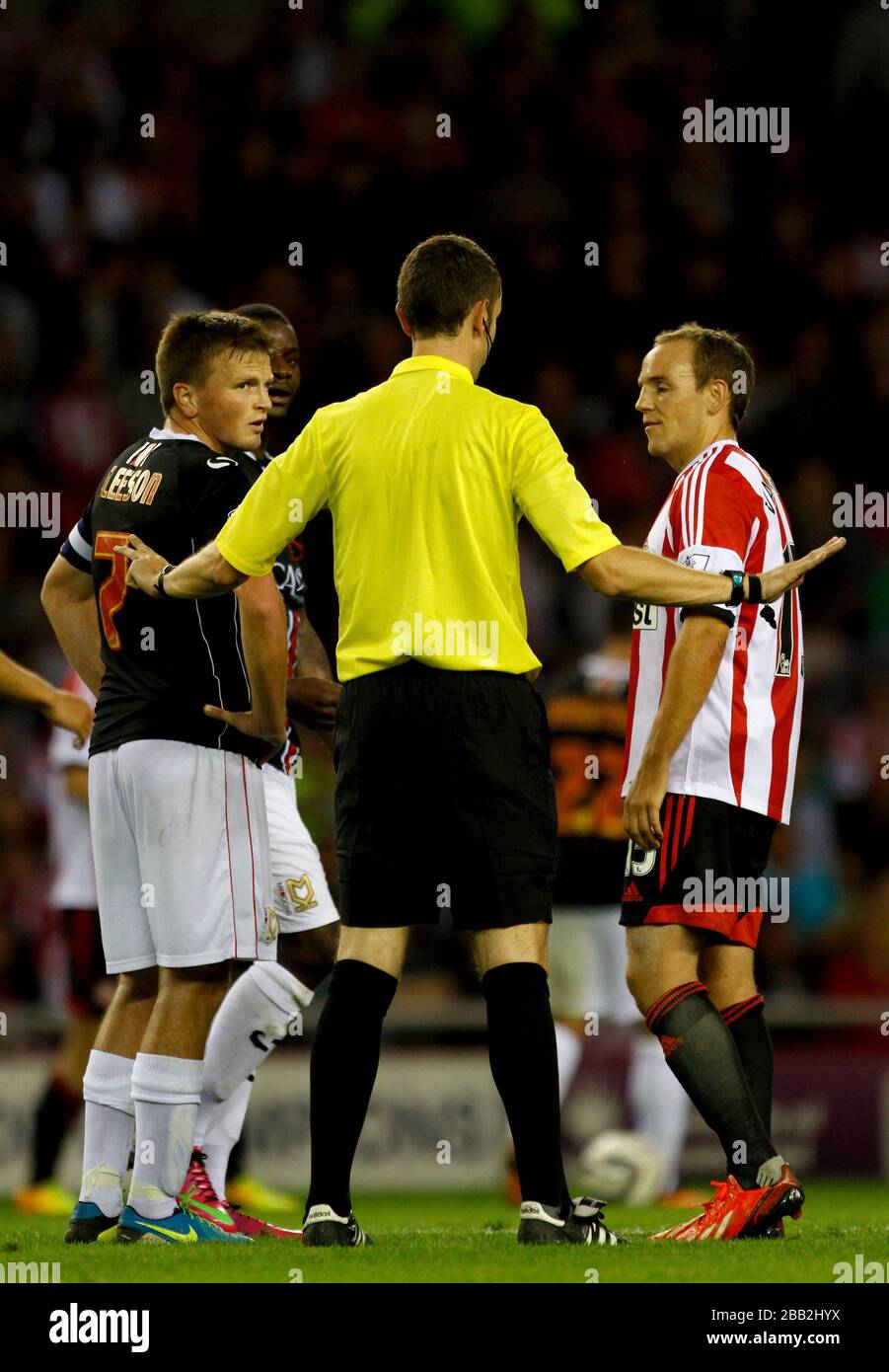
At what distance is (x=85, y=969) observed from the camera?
27.6ft

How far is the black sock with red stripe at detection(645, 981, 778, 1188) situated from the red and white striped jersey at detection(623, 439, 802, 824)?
57 centimetres

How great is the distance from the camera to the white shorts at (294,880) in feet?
20.4

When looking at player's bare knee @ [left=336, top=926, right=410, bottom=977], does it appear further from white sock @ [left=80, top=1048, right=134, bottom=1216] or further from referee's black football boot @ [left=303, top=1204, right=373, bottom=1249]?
white sock @ [left=80, top=1048, right=134, bottom=1216]

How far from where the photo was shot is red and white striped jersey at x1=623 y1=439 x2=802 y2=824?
532 cm

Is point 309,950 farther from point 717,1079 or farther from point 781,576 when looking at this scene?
point 781,576

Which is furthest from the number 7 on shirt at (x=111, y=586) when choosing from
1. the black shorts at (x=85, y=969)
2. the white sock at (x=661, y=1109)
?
the white sock at (x=661, y=1109)

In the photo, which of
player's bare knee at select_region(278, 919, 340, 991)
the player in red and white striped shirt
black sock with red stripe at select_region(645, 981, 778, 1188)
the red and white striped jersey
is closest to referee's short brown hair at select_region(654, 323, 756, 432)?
the player in red and white striped shirt

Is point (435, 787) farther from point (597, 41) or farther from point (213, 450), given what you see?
point (597, 41)

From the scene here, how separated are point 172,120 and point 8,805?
5.47 meters

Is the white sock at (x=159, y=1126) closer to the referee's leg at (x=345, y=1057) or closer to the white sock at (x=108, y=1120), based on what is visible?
the white sock at (x=108, y=1120)

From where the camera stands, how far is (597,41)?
50.3 ft

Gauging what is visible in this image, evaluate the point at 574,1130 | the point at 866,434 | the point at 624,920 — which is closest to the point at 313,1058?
the point at 624,920

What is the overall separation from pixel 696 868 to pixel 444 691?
0.91m

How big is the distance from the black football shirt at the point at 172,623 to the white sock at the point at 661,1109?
147 inches
